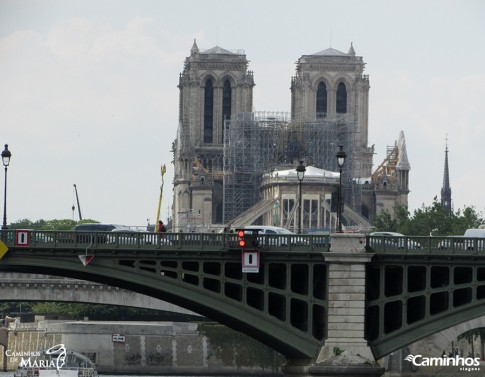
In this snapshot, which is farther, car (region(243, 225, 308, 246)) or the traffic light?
car (region(243, 225, 308, 246))

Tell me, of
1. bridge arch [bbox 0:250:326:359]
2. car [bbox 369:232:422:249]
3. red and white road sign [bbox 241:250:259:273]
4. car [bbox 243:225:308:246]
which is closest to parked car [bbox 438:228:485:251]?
car [bbox 369:232:422:249]

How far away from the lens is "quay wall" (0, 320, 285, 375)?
17075cm

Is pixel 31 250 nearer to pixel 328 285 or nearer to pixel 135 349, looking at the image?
pixel 328 285

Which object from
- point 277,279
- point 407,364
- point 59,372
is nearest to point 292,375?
point 277,279

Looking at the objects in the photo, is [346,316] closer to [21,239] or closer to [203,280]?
[203,280]

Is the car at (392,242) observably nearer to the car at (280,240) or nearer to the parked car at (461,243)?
the parked car at (461,243)

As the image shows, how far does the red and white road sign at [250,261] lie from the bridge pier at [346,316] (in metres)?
3.03

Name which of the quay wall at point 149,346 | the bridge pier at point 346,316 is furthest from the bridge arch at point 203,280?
the quay wall at point 149,346

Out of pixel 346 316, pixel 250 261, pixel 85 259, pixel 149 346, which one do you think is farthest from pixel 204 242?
pixel 149 346

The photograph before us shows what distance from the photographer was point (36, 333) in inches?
6890

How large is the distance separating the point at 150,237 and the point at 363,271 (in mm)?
9504

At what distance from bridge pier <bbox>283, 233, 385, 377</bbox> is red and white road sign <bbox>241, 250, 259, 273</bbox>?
119 inches

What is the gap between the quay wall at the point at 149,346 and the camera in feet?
560

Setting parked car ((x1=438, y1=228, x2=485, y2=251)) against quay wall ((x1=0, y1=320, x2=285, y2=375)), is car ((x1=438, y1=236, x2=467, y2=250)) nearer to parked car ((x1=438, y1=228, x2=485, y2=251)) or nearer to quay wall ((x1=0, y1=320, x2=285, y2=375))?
parked car ((x1=438, y1=228, x2=485, y2=251))
